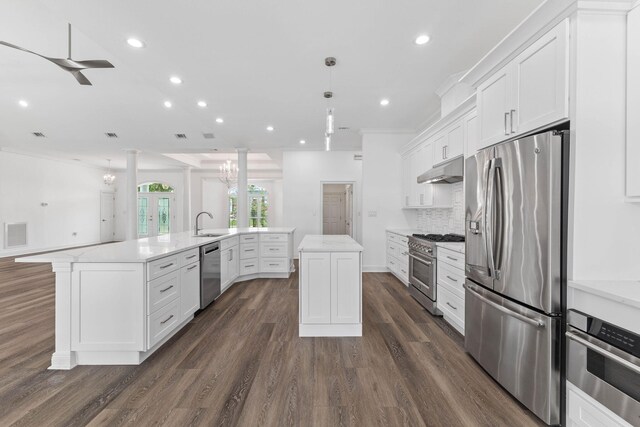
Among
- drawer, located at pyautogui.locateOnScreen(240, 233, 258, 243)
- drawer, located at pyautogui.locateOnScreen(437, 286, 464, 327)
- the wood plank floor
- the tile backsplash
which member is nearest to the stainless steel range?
drawer, located at pyautogui.locateOnScreen(437, 286, 464, 327)

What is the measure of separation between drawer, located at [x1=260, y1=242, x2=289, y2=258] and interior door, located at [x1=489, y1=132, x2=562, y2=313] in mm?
3758

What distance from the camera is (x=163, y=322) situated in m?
2.48

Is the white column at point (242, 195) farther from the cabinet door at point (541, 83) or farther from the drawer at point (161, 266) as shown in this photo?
the cabinet door at point (541, 83)

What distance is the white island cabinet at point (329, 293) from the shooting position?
276 cm

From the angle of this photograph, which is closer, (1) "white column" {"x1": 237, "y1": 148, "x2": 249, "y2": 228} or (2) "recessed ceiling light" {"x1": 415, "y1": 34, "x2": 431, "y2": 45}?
(2) "recessed ceiling light" {"x1": 415, "y1": 34, "x2": 431, "y2": 45}

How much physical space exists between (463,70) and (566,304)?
2.82 meters

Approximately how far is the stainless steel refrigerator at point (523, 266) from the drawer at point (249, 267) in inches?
150

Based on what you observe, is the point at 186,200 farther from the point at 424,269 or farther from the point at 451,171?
the point at 451,171

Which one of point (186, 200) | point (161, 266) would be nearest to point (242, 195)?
point (161, 266)

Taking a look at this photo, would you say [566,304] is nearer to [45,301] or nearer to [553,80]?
[553,80]

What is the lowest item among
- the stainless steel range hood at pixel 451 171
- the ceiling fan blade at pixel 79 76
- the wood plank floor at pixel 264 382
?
the wood plank floor at pixel 264 382

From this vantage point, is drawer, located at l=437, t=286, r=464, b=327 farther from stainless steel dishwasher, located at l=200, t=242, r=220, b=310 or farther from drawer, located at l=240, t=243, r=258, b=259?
drawer, located at l=240, t=243, r=258, b=259

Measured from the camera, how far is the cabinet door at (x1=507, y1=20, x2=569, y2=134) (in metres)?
1.56

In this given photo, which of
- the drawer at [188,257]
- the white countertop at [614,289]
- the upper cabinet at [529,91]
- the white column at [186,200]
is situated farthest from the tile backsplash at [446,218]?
the white column at [186,200]
